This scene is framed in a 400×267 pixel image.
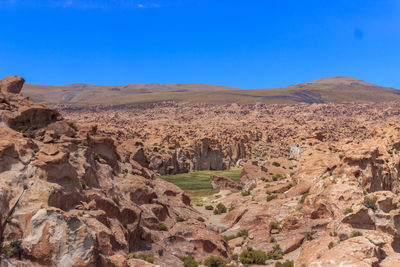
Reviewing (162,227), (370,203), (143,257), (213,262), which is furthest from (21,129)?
(370,203)

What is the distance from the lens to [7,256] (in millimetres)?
14133

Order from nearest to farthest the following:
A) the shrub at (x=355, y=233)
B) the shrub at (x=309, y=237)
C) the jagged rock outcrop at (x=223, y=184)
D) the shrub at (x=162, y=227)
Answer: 1. the shrub at (x=355, y=233)
2. the shrub at (x=309, y=237)
3. the shrub at (x=162, y=227)
4. the jagged rock outcrop at (x=223, y=184)

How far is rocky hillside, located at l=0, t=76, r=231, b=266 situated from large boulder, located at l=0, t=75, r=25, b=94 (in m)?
0.07

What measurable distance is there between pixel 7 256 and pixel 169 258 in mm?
10212

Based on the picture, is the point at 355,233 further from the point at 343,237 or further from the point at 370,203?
the point at 370,203

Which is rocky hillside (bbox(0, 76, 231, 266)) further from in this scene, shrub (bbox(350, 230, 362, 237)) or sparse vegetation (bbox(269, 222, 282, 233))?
shrub (bbox(350, 230, 362, 237))

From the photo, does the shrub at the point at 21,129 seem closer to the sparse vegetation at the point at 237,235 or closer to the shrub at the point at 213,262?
the shrub at the point at 213,262

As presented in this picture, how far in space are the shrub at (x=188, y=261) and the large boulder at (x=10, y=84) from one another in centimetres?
1703

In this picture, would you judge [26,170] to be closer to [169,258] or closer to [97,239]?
[97,239]

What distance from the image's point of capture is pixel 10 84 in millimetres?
27516

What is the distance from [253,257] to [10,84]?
21.1 meters

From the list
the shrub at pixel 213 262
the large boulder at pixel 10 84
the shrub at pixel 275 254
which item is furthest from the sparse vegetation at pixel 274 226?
the large boulder at pixel 10 84

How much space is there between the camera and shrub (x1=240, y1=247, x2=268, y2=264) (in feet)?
79.7

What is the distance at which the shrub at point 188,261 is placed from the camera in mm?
21969
